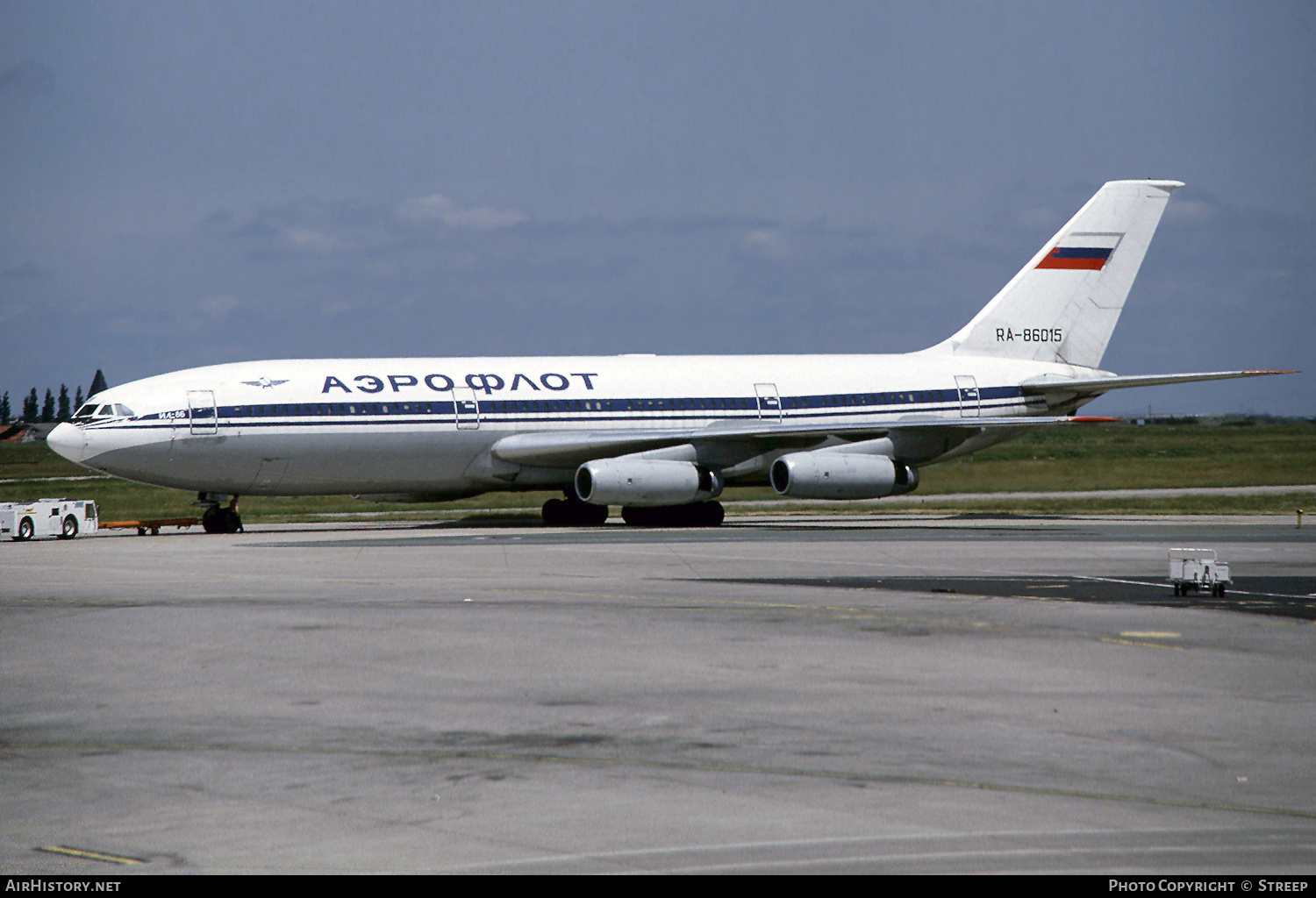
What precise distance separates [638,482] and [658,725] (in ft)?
85.6

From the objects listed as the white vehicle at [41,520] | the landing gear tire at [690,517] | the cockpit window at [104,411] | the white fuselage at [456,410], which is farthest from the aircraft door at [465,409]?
the white vehicle at [41,520]

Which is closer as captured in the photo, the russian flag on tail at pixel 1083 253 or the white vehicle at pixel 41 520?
the white vehicle at pixel 41 520

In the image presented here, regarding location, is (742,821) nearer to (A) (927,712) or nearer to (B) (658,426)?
(A) (927,712)

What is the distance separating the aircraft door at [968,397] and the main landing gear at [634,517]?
26.5 ft

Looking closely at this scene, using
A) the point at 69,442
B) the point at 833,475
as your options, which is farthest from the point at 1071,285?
Answer: the point at 69,442

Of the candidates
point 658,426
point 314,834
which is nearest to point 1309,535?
point 658,426

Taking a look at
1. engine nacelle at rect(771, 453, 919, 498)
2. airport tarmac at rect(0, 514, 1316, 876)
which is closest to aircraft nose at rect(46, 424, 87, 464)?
airport tarmac at rect(0, 514, 1316, 876)

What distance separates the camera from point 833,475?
3775 cm

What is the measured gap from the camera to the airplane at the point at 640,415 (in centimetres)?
3544

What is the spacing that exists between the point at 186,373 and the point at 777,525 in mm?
15643

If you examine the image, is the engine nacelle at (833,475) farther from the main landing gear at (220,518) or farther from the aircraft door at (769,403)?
the main landing gear at (220,518)

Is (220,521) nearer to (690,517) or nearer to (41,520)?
(41,520)

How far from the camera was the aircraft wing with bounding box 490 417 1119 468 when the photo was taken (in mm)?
37875

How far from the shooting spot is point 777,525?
1548 inches
